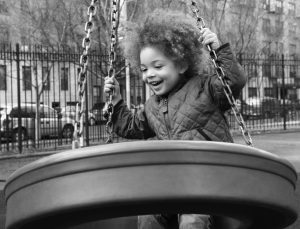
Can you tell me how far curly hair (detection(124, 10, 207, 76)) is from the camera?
8.64 feet

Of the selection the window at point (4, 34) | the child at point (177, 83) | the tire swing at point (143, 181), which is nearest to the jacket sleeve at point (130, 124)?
the child at point (177, 83)

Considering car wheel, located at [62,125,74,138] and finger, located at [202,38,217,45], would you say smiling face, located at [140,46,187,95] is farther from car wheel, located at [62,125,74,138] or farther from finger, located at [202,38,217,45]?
car wheel, located at [62,125,74,138]

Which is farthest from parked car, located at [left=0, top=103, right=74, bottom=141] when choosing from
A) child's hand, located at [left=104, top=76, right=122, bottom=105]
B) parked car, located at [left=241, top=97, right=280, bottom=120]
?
child's hand, located at [left=104, top=76, right=122, bottom=105]

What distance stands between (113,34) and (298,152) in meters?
8.33

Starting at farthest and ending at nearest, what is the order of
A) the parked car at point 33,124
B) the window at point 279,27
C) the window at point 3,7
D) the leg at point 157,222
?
the window at point 279,27 < the window at point 3,7 < the parked car at point 33,124 < the leg at point 157,222

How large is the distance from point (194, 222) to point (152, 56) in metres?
0.87

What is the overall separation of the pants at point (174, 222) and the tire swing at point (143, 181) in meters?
0.52

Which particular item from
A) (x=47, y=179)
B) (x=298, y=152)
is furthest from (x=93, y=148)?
(x=298, y=152)

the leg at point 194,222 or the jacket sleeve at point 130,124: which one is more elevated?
the jacket sleeve at point 130,124

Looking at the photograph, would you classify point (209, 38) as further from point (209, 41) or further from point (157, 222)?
point (157, 222)

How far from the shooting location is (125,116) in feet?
9.48

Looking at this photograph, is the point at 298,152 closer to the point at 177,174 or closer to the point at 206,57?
the point at 206,57

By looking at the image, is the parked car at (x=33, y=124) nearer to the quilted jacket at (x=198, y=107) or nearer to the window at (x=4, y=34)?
the window at (x=4, y=34)

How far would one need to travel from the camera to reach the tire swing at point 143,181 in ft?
5.12
